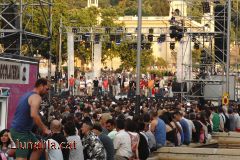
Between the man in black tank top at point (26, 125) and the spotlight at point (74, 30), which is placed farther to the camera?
the spotlight at point (74, 30)

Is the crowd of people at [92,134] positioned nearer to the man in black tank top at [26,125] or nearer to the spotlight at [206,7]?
the man in black tank top at [26,125]

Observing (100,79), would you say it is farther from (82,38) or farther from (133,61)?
(133,61)

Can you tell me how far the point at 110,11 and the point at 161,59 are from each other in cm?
2300

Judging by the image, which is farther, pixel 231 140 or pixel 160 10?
pixel 160 10

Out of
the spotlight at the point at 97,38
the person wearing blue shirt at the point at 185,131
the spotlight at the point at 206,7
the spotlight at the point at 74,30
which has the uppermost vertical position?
the spotlight at the point at 206,7

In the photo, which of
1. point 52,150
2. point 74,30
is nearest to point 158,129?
point 52,150

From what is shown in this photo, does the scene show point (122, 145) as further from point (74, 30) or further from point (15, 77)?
point (74, 30)

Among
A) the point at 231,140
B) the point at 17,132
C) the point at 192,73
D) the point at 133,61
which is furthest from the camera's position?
the point at 133,61

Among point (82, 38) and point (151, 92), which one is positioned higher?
point (82, 38)

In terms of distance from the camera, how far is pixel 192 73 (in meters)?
50.8

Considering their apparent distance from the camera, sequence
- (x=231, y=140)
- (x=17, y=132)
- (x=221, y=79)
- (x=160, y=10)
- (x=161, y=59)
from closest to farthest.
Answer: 1. (x=17, y=132)
2. (x=231, y=140)
3. (x=221, y=79)
4. (x=161, y=59)
5. (x=160, y=10)

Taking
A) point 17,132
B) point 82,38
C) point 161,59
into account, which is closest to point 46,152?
point 17,132

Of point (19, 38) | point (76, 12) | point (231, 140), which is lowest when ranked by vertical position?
point (231, 140)

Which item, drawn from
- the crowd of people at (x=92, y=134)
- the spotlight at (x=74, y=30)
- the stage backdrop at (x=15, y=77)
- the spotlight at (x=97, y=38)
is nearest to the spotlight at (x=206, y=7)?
the spotlight at (x=97, y=38)
